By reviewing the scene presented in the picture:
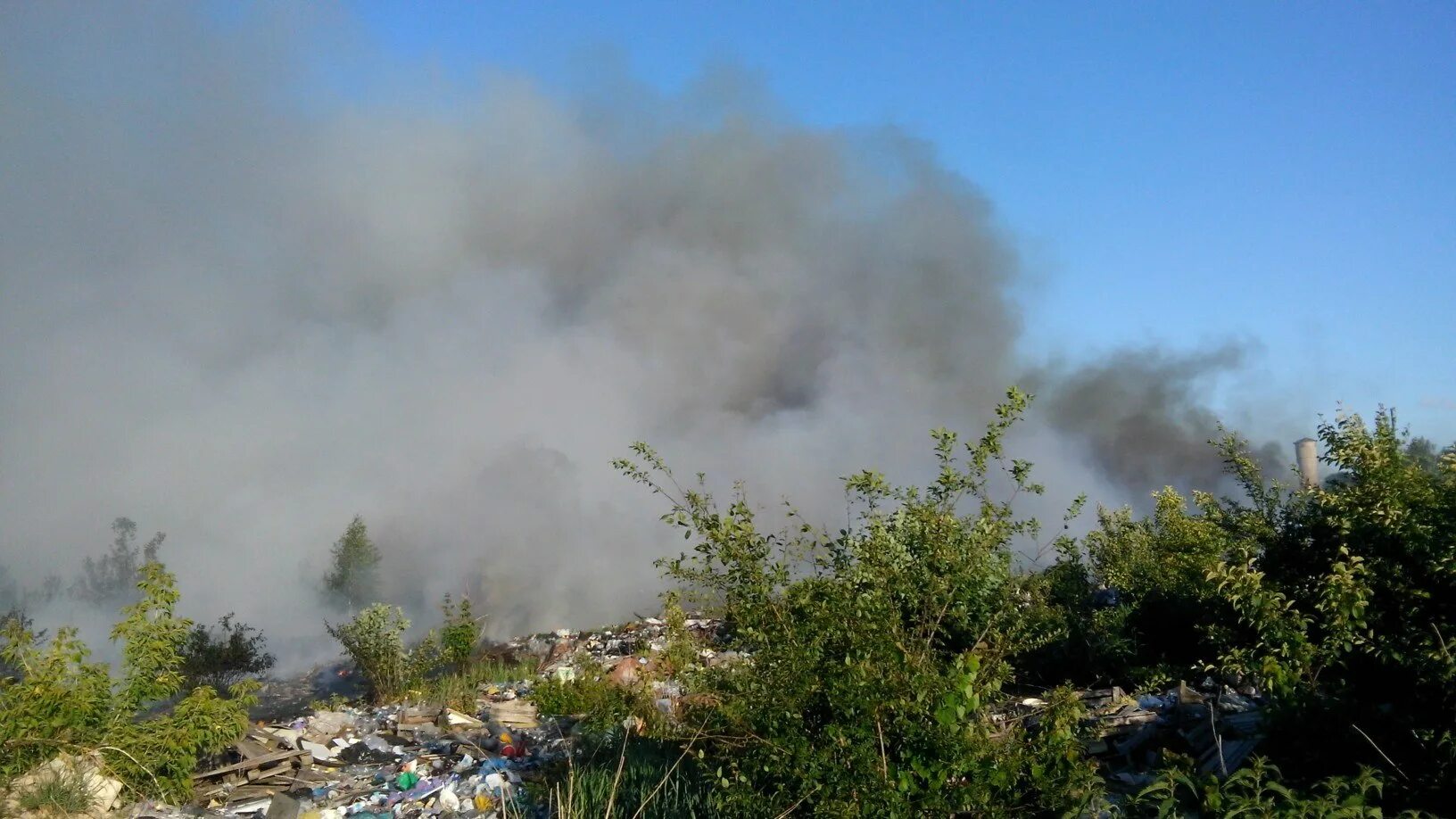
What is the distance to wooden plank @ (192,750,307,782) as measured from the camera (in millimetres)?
7617

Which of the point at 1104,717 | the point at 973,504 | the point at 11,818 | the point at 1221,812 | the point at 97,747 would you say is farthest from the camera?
the point at 1104,717

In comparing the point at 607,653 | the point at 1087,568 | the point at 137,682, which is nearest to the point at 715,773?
the point at 137,682

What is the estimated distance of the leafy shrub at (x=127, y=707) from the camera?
6.15 meters

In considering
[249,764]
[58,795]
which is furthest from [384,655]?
[58,795]

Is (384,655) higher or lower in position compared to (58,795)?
higher

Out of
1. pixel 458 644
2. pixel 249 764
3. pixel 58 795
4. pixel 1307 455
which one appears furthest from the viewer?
pixel 1307 455

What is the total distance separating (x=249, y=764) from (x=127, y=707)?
4.86 feet

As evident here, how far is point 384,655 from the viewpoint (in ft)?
42.7

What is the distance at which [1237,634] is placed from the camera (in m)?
6.62

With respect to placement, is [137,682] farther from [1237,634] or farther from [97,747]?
[1237,634]

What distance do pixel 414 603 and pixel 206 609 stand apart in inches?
205

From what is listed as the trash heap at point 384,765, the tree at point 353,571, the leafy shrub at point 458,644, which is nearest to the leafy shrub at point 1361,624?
the trash heap at point 384,765

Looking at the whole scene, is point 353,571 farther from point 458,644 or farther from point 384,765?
point 384,765

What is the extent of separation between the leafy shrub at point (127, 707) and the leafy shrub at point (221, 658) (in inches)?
292
